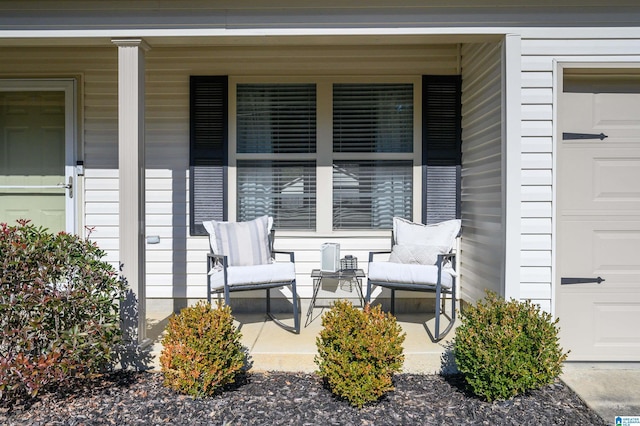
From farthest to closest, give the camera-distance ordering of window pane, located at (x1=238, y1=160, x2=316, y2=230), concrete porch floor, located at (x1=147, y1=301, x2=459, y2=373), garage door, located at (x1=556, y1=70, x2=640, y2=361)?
window pane, located at (x1=238, y1=160, x2=316, y2=230), garage door, located at (x1=556, y1=70, x2=640, y2=361), concrete porch floor, located at (x1=147, y1=301, x2=459, y2=373)

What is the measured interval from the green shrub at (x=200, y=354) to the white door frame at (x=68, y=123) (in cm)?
221

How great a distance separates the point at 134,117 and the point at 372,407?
2359mm

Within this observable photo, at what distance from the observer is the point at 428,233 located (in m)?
4.16


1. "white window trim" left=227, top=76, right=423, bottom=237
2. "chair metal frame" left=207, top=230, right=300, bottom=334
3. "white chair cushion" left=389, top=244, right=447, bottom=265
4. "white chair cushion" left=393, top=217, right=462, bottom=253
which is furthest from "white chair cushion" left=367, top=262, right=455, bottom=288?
"white window trim" left=227, top=76, right=423, bottom=237

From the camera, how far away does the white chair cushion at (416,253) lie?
4008 mm

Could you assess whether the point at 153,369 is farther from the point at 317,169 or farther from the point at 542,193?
the point at 542,193

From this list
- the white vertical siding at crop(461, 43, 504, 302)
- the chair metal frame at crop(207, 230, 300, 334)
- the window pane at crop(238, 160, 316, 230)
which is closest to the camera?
the white vertical siding at crop(461, 43, 504, 302)

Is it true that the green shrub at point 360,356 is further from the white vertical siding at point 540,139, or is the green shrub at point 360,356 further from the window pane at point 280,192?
the window pane at point 280,192

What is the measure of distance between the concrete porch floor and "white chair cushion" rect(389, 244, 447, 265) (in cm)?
53

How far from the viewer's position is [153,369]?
3188 millimetres

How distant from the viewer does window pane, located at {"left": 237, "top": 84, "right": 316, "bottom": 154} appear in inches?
177

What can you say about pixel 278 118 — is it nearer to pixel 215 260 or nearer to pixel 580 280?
pixel 215 260

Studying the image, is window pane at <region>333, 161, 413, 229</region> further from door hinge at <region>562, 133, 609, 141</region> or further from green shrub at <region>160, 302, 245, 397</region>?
green shrub at <region>160, 302, 245, 397</region>

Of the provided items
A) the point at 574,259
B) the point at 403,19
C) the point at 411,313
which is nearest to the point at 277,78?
the point at 403,19
